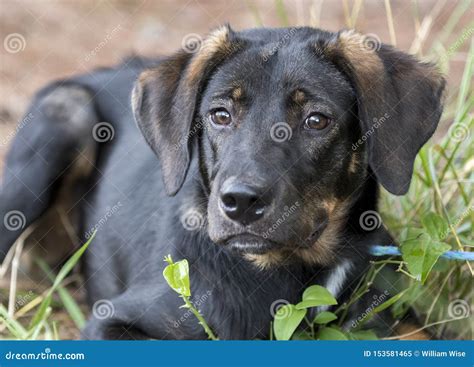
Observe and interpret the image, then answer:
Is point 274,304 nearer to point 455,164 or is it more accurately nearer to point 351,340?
point 351,340

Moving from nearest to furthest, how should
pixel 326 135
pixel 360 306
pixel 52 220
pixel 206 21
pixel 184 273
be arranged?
pixel 184 273 → pixel 326 135 → pixel 360 306 → pixel 52 220 → pixel 206 21

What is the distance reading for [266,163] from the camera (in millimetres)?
3883

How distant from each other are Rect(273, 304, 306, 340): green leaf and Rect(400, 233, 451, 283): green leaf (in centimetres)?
54

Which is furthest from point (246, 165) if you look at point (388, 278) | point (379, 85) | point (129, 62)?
point (129, 62)

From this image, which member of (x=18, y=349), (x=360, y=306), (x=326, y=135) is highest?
(x=326, y=135)

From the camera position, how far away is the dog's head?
3.91 meters

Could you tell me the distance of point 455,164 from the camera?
17.8 feet

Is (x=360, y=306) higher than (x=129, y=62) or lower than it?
lower

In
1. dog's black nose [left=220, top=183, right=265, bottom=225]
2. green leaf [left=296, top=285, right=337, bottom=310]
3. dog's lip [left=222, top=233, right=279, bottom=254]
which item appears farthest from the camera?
green leaf [left=296, top=285, right=337, bottom=310]

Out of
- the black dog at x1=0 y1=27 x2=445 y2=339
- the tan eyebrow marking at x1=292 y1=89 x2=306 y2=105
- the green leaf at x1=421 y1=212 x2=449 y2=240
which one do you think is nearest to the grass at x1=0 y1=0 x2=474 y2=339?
the green leaf at x1=421 y1=212 x2=449 y2=240

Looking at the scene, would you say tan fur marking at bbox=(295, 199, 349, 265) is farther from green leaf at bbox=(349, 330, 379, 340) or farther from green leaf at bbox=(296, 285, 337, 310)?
green leaf at bbox=(349, 330, 379, 340)

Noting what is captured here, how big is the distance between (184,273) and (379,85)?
1.29 metres

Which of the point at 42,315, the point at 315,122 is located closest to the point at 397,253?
the point at 315,122

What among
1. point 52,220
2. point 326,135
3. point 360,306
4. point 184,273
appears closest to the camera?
point 184,273
